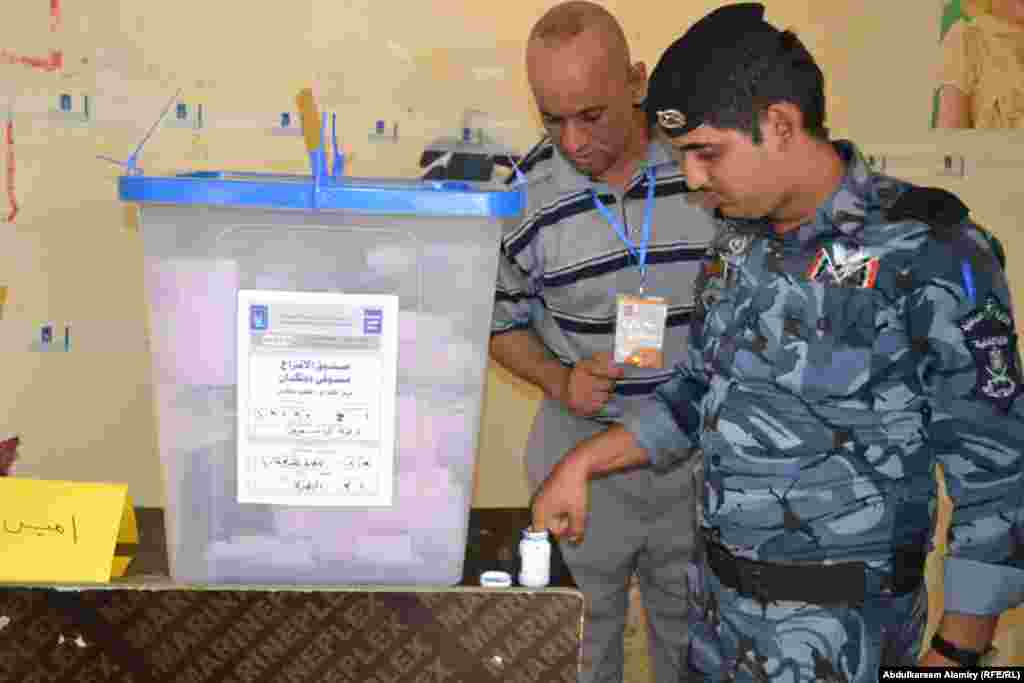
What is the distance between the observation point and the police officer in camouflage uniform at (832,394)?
1.27 m

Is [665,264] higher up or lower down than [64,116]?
lower down

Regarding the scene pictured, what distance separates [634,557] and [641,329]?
49cm

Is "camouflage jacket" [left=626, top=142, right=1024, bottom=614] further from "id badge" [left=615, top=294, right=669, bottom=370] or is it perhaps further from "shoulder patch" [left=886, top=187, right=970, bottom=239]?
"id badge" [left=615, top=294, right=669, bottom=370]

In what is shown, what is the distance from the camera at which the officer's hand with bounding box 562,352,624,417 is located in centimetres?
191

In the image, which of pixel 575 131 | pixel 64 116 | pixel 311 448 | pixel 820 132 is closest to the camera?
pixel 311 448

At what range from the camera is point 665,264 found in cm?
197

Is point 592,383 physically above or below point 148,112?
below

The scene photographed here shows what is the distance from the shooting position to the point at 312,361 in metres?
1.07

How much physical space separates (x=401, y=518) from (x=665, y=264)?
97 centimetres

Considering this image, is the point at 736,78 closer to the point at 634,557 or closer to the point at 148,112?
the point at 634,557

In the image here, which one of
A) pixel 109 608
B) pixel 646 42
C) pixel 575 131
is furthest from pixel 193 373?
pixel 646 42

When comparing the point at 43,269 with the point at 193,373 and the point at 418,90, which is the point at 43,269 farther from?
the point at 193,373

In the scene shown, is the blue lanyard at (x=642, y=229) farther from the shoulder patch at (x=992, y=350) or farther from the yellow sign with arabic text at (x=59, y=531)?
the yellow sign with arabic text at (x=59, y=531)

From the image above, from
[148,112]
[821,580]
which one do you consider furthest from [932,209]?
[148,112]
